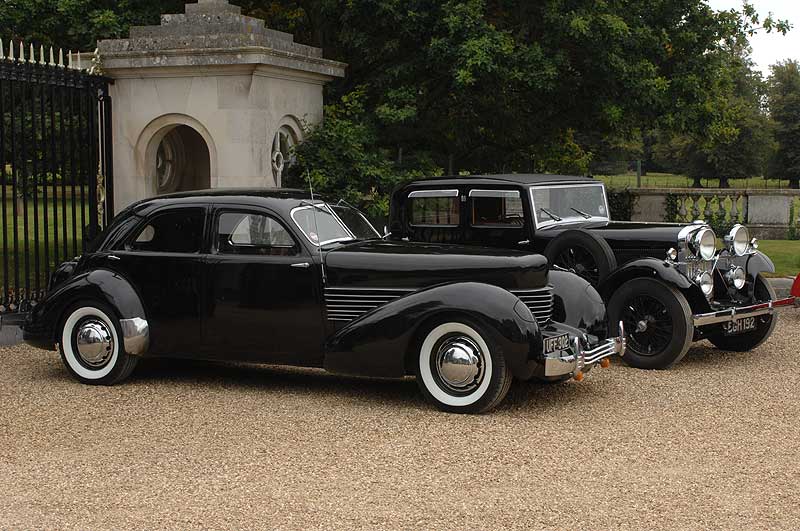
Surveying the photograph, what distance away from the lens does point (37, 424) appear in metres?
7.09

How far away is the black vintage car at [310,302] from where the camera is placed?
7.23 metres

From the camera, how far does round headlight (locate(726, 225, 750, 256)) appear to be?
32.8 ft

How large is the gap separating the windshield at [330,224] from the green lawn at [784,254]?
8516 millimetres

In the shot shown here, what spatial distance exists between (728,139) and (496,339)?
1304cm

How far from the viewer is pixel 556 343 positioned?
735 centimetres

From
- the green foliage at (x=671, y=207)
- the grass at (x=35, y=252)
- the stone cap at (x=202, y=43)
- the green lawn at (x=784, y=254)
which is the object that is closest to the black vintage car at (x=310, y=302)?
the grass at (x=35, y=252)

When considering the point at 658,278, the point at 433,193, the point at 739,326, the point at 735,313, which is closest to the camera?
the point at 658,278

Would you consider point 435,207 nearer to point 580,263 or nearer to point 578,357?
point 580,263

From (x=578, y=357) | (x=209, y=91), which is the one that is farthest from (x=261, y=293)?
(x=209, y=91)

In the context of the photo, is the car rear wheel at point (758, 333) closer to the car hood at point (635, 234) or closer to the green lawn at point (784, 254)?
the car hood at point (635, 234)

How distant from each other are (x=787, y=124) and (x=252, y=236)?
5984cm

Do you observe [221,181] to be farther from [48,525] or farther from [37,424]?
[48,525]

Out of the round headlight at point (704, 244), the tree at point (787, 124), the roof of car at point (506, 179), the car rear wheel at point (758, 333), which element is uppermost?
the tree at point (787, 124)

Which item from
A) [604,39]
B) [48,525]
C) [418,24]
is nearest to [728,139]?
[604,39]
